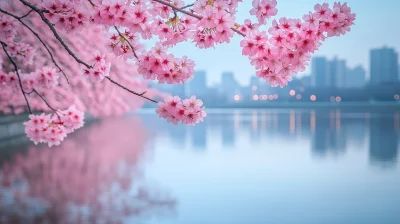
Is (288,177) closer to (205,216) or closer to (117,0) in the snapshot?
(205,216)

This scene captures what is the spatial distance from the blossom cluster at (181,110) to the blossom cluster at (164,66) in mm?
142

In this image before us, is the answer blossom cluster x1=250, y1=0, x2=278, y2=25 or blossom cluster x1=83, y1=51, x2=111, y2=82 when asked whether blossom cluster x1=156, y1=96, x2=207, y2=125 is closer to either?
blossom cluster x1=83, y1=51, x2=111, y2=82

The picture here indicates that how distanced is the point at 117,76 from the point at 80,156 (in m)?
3.21

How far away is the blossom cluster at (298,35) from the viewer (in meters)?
3.20

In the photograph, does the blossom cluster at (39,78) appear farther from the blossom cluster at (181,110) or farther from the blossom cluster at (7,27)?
the blossom cluster at (181,110)

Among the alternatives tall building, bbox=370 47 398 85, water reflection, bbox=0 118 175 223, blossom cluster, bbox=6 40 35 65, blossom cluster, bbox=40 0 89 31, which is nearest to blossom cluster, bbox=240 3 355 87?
blossom cluster, bbox=40 0 89 31

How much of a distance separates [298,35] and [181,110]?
949mm

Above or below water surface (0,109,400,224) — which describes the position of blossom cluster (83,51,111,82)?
above

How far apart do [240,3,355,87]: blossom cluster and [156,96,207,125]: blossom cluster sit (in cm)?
51

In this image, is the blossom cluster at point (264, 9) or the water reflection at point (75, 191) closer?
the blossom cluster at point (264, 9)

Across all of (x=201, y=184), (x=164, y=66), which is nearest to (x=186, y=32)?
(x=164, y=66)

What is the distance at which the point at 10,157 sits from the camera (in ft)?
50.5

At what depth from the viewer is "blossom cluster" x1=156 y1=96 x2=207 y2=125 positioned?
11.1ft

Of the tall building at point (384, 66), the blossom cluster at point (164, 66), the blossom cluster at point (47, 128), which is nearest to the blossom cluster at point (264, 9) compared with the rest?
the blossom cluster at point (164, 66)
